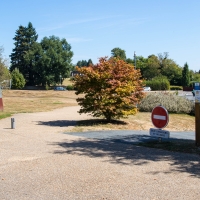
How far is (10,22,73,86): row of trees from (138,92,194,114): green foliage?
203 feet

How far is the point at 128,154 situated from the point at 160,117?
5.81 feet

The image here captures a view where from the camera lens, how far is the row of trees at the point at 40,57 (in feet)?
278

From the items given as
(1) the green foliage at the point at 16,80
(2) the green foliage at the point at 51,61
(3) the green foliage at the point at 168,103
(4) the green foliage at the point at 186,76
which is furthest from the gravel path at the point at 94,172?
(4) the green foliage at the point at 186,76

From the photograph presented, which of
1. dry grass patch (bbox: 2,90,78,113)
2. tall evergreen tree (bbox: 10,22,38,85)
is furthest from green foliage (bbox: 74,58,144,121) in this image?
tall evergreen tree (bbox: 10,22,38,85)

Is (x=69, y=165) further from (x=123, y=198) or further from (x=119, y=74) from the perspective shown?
(x=119, y=74)

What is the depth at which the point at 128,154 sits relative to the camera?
8.06 m

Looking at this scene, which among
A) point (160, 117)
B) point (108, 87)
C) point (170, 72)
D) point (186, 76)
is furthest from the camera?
point (170, 72)

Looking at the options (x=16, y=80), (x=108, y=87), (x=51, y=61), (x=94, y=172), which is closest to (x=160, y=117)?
(x=94, y=172)

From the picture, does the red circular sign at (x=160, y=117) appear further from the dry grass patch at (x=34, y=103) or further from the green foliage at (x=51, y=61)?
the green foliage at (x=51, y=61)

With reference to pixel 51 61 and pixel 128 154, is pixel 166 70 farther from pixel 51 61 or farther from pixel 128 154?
pixel 128 154

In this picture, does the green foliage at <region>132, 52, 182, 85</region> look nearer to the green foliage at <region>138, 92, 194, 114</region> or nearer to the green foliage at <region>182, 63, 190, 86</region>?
the green foliage at <region>182, 63, 190, 86</region>

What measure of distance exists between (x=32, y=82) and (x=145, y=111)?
7110 centimetres

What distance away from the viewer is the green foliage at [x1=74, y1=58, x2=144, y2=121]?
14.6 m

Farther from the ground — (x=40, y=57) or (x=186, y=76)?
(x=40, y=57)
